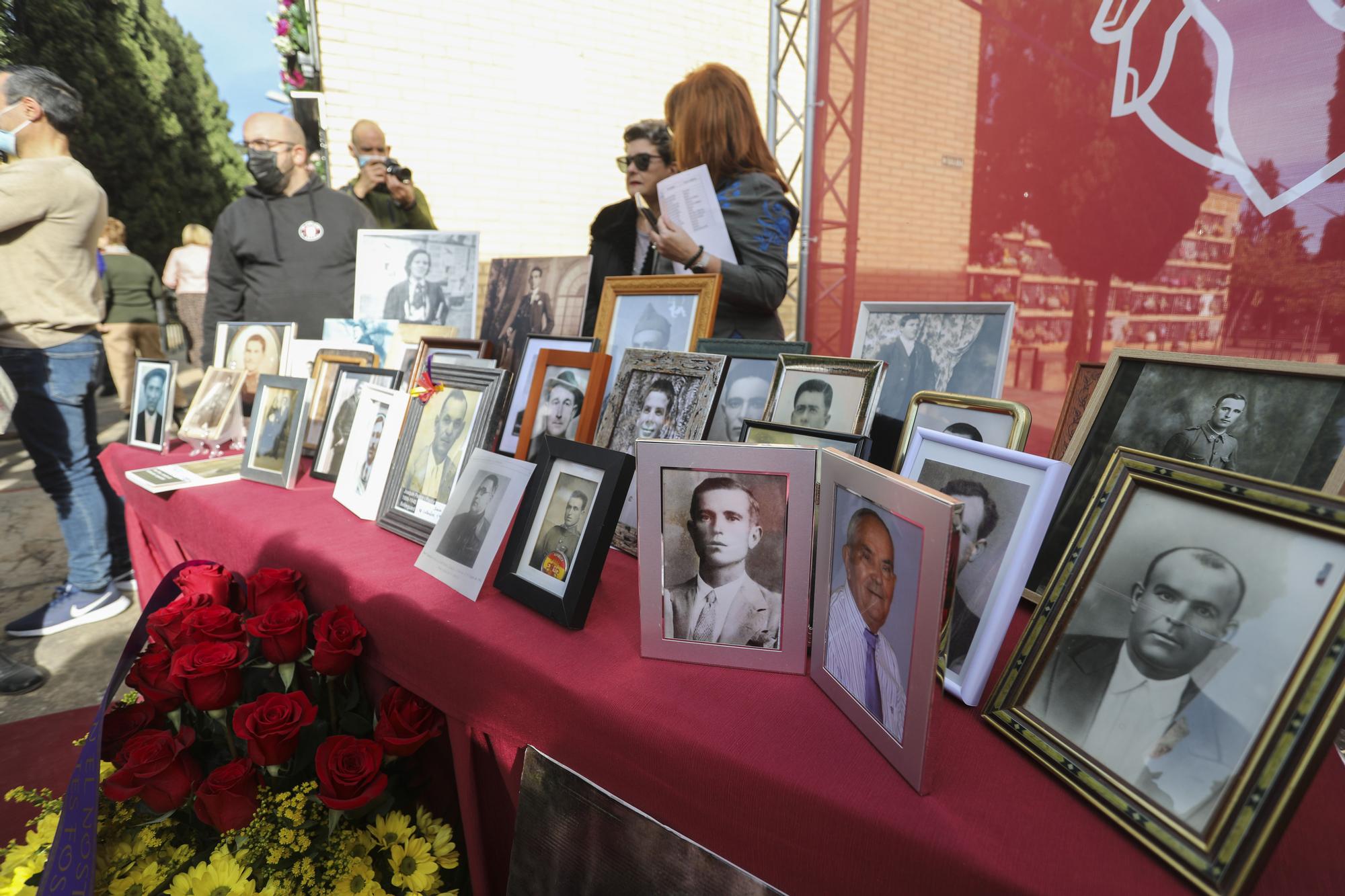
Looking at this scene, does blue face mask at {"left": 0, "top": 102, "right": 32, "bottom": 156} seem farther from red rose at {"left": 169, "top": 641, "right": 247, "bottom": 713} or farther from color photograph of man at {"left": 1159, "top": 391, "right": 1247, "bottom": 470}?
color photograph of man at {"left": 1159, "top": 391, "right": 1247, "bottom": 470}

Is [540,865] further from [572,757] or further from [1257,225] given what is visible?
[1257,225]

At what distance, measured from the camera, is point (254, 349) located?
2076 millimetres

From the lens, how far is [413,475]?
1.31 m

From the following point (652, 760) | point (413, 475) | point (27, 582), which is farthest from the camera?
point (27, 582)

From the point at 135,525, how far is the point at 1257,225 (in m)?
3.14

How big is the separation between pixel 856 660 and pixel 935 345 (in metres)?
0.61

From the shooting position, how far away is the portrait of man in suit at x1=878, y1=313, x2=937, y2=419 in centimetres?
113

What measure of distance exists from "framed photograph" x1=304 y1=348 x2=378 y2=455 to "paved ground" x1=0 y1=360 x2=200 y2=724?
51.8 inches

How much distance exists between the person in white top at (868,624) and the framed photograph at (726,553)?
7cm

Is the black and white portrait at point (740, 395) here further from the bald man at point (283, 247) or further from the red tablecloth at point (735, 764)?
→ the bald man at point (283, 247)

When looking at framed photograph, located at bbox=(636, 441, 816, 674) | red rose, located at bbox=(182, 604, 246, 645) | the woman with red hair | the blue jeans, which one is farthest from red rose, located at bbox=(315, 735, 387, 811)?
the blue jeans

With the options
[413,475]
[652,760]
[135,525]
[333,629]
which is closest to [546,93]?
[135,525]

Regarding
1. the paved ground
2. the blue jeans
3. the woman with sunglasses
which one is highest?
the woman with sunglasses

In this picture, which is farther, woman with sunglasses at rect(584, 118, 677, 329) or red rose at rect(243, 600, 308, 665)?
woman with sunglasses at rect(584, 118, 677, 329)
